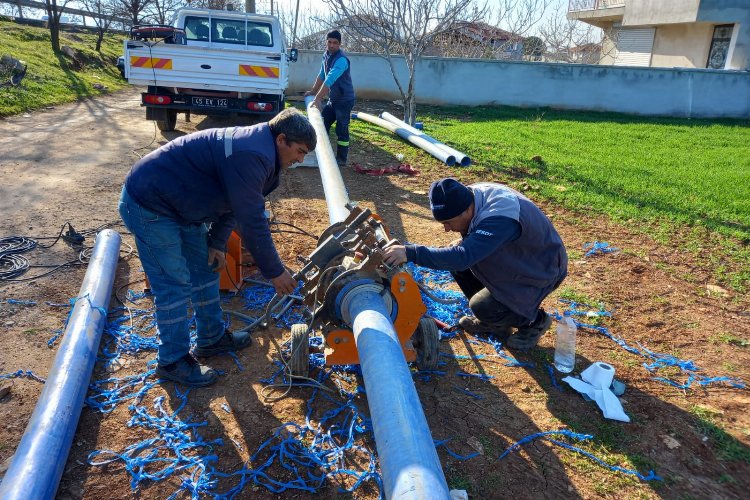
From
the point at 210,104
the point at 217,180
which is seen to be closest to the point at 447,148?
the point at 210,104

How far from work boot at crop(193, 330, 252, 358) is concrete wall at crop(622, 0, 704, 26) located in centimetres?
2227

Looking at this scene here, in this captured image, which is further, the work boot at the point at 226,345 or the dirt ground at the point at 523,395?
the work boot at the point at 226,345

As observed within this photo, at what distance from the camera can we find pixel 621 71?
15.5 meters

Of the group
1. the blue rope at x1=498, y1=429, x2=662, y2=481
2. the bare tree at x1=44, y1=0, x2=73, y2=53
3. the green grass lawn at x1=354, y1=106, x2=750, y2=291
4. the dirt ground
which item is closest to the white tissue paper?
the dirt ground

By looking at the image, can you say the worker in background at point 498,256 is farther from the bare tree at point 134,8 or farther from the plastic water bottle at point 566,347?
the bare tree at point 134,8

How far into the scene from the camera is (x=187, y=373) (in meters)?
3.35

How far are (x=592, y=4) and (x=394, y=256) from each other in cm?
2886

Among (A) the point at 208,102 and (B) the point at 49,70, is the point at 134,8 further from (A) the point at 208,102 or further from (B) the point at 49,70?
(A) the point at 208,102

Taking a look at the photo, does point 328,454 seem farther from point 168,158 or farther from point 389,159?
point 389,159

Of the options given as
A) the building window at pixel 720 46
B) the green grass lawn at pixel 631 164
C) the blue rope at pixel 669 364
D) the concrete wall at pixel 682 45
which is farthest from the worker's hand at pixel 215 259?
the concrete wall at pixel 682 45

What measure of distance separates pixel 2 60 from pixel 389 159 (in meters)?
10.7

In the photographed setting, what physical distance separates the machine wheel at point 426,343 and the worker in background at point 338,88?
5381 mm

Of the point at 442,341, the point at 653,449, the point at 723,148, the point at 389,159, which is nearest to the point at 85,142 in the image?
the point at 389,159

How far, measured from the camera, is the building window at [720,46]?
778 inches
